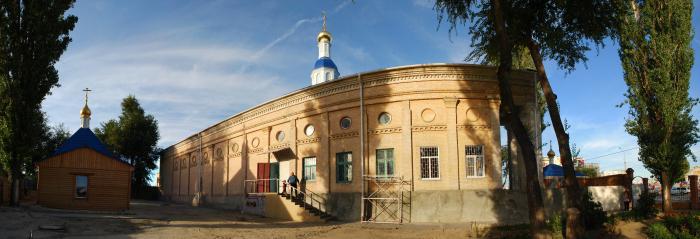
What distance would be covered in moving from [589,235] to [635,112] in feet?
20.6

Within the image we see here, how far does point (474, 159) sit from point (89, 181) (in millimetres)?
18658

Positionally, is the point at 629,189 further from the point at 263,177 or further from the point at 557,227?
the point at 263,177

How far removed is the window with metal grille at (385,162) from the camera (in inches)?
906

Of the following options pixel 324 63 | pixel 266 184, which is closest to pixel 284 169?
pixel 266 184

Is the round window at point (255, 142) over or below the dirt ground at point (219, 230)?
over

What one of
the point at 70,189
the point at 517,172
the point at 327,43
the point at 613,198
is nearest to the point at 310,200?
the point at 517,172

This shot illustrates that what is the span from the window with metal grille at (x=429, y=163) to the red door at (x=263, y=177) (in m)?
9.79

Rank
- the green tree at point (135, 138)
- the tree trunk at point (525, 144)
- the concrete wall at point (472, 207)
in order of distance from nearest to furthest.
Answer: the tree trunk at point (525, 144)
the concrete wall at point (472, 207)
the green tree at point (135, 138)

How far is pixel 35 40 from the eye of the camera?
24297 mm

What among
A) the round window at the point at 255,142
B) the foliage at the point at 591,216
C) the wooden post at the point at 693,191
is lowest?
the foliage at the point at 591,216

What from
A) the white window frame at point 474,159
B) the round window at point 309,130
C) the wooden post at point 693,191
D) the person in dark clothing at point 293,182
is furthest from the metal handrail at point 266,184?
the wooden post at point 693,191

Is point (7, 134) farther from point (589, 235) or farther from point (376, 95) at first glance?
point (589, 235)

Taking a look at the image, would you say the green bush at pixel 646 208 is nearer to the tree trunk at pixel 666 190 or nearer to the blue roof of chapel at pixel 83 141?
the tree trunk at pixel 666 190

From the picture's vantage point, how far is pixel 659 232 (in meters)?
14.1
